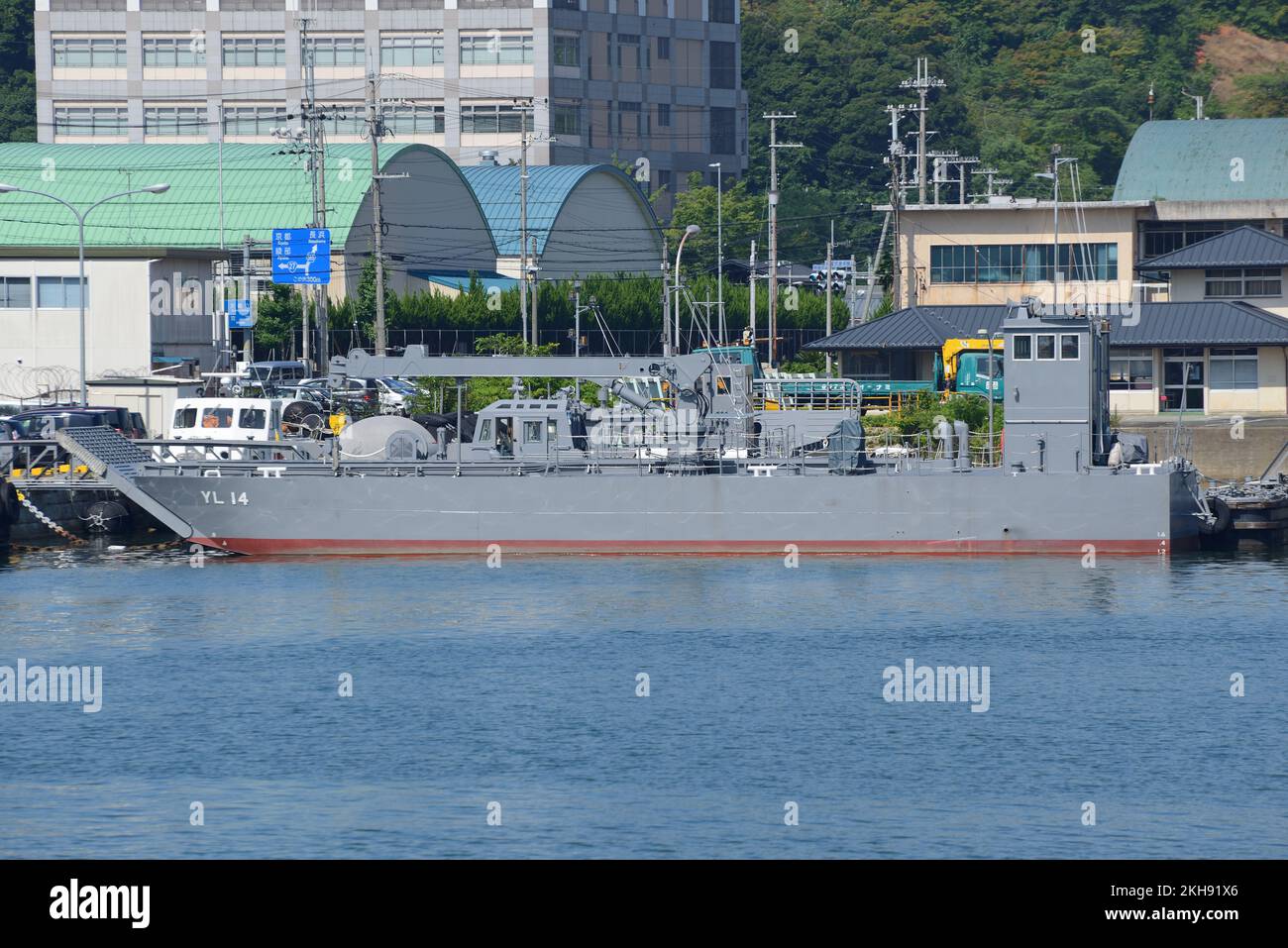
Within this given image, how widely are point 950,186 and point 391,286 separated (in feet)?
171

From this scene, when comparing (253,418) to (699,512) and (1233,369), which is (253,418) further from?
(1233,369)

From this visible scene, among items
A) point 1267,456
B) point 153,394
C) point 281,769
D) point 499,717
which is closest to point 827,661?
point 499,717

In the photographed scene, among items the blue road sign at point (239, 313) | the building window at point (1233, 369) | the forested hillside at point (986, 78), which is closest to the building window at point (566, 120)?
the forested hillside at point (986, 78)

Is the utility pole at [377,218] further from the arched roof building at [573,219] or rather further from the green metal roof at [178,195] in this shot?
the arched roof building at [573,219]

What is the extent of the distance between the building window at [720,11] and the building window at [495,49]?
1886 centimetres

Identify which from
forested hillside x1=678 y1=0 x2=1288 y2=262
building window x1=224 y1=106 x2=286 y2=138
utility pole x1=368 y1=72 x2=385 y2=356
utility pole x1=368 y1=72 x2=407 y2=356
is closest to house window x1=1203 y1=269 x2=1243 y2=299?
utility pole x1=368 y1=72 x2=407 y2=356

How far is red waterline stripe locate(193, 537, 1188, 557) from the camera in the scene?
47625mm

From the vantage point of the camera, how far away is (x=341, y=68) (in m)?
134

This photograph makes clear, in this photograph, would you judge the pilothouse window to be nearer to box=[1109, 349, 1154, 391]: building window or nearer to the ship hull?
the ship hull

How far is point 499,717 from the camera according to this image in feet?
104

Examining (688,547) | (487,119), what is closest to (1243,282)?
(688,547)

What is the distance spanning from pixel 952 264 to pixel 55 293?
123ft

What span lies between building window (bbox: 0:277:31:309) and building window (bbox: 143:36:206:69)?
67310mm
